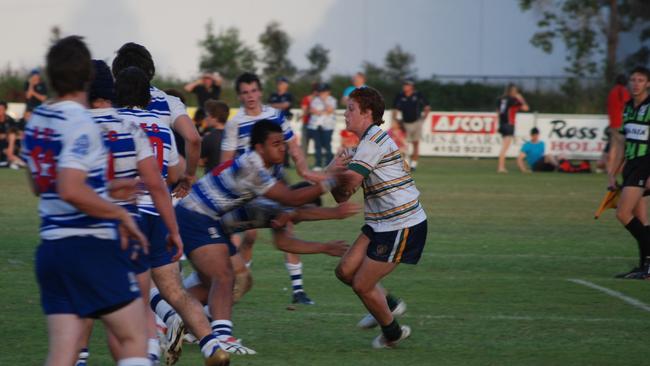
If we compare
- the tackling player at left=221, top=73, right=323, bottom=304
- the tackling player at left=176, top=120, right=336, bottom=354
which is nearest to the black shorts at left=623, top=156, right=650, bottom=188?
the tackling player at left=221, top=73, right=323, bottom=304

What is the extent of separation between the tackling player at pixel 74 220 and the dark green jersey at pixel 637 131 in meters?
7.57

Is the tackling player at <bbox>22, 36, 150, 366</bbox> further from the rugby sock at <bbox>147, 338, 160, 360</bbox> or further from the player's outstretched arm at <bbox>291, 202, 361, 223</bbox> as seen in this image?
the player's outstretched arm at <bbox>291, 202, 361, 223</bbox>

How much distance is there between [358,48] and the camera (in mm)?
50000

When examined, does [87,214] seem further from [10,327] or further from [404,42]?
[404,42]

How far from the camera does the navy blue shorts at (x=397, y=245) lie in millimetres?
7637

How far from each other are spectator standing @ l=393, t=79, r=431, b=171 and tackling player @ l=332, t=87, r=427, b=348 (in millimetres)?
19257

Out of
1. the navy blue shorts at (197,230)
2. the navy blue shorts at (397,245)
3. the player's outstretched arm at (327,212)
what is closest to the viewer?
the player's outstretched arm at (327,212)

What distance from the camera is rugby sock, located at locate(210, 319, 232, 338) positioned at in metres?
7.17

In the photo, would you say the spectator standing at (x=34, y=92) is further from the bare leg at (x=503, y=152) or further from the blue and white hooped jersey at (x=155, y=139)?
the blue and white hooped jersey at (x=155, y=139)

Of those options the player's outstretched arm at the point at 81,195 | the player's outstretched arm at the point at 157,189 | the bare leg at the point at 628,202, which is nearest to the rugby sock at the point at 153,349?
the player's outstretched arm at the point at 157,189

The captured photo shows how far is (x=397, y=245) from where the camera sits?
764cm

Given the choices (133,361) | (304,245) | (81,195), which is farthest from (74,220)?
(304,245)

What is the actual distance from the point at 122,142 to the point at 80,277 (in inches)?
45.3

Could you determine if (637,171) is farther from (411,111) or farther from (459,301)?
(411,111)
